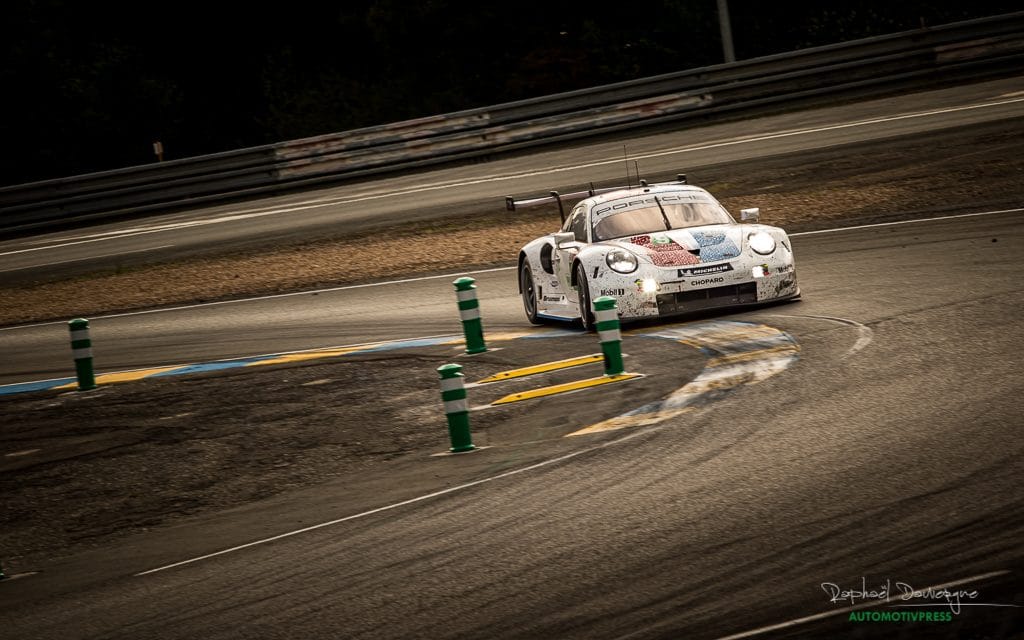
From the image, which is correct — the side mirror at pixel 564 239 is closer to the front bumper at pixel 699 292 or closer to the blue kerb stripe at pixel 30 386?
the front bumper at pixel 699 292

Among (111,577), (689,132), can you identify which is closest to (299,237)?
(689,132)

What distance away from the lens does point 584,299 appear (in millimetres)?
13164

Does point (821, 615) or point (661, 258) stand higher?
point (661, 258)

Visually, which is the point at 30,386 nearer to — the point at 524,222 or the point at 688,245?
the point at 688,245

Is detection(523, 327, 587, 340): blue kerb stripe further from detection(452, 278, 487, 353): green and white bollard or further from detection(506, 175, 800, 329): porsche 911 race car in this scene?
detection(452, 278, 487, 353): green and white bollard

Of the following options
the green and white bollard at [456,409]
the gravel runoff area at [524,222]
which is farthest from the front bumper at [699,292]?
the gravel runoff area at [524,222]

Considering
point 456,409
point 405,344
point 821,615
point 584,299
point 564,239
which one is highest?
→ point 564,239

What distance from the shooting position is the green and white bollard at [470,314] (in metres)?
12.6

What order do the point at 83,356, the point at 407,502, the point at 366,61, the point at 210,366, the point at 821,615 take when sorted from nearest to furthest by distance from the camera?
the point at 821,615
the point at 407,502
the point at 83,356
the point at 210,366
the point at 366,61

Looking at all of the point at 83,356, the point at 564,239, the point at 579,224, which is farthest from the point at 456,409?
the point at 83,356

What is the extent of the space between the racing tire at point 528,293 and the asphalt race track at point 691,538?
14.5ft

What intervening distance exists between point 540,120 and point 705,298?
48.1 feet

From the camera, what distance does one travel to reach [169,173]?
90.5 feet

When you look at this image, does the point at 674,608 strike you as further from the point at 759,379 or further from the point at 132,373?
the point at 132,373
